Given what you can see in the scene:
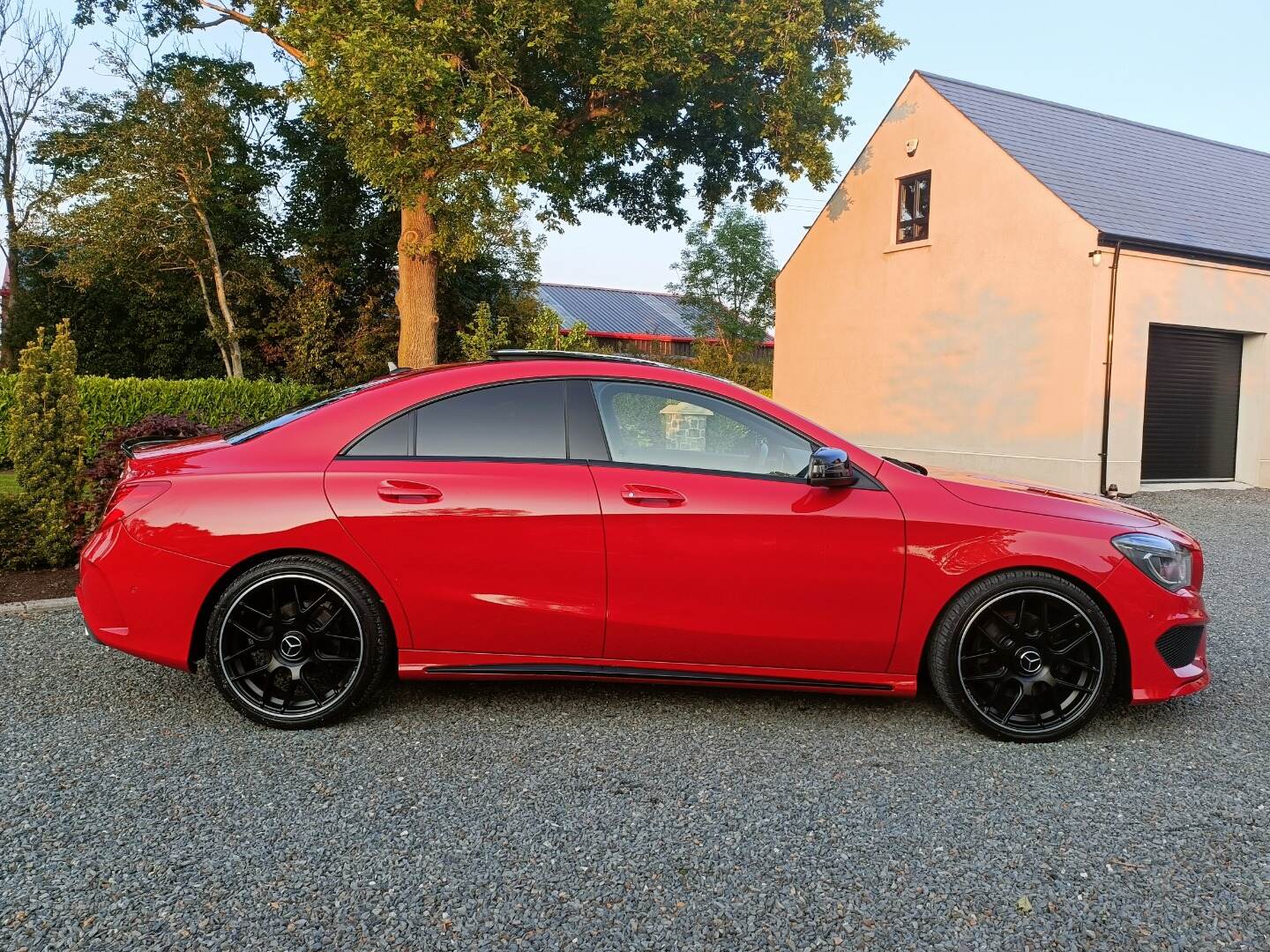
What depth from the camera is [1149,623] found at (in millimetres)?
3510

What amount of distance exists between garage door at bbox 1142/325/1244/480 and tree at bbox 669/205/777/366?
1037 inches

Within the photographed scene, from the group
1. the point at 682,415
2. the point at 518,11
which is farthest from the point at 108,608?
the point at 518,11

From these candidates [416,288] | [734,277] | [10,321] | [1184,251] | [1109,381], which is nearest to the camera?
[1109,381]

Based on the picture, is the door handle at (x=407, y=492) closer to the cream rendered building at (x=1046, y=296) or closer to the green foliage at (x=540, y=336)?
the green foliage at (x=540, y=336)

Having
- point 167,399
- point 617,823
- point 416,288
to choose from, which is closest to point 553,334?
point 416,288

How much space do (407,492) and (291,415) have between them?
0.74 meters

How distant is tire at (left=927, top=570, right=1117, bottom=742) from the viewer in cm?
350

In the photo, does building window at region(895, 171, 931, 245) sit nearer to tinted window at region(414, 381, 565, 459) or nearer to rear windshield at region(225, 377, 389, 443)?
tinted window at region(414, 381, 565, 459)

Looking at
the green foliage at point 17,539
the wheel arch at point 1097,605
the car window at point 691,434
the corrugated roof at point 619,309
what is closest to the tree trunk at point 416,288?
the green foliage at point 17,539

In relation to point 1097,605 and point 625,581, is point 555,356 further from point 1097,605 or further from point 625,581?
point 1097,605

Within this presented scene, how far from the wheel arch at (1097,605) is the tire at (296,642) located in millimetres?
2317

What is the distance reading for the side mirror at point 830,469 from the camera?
3461 millimetres

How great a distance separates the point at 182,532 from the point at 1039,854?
11.0 ft

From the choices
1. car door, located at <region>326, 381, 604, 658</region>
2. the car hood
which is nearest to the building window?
the car hood
